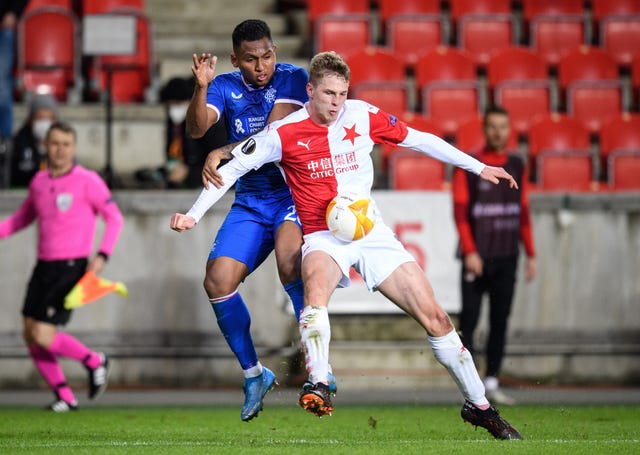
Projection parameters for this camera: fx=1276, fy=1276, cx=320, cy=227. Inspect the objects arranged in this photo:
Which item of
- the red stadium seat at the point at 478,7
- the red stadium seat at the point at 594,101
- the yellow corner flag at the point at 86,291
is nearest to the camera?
the yellow corner flag at the point at 86,291

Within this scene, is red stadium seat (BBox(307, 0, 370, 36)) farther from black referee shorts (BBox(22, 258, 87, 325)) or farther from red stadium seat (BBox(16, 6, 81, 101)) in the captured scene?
black referee shorts (BBox(22, 258, 87, 325))

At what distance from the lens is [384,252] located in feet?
23.8

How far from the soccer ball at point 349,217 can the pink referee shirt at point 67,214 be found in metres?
3.86

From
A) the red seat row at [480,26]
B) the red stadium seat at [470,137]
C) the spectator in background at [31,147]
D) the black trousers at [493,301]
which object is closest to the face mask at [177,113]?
the spectator in background at [31,147]

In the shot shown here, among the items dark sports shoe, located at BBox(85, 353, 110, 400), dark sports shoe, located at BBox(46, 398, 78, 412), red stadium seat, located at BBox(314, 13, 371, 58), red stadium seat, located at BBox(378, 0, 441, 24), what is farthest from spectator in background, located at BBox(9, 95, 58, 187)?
red stadium seat, located at BBox(378, 0, 441, 24)

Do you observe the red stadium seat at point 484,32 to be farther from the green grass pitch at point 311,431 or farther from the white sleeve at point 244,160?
the white sleeve at point 244,160

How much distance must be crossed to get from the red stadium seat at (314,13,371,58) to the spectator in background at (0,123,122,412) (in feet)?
17.7

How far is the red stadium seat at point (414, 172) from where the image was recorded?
1362 centimetres

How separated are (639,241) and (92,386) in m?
5.42

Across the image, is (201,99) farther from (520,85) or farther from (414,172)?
(520,85)

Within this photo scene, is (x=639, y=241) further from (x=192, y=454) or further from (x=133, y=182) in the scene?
(x=192, y=454)

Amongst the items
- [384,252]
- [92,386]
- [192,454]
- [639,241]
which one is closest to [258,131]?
[384,252]

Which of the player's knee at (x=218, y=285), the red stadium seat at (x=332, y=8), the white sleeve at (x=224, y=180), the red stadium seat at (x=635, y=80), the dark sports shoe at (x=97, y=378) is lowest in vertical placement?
the dark sports shoe at (x=97, y=378)

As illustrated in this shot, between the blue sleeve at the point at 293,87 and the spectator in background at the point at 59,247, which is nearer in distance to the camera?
the blue sleeve at the point at 293,87
